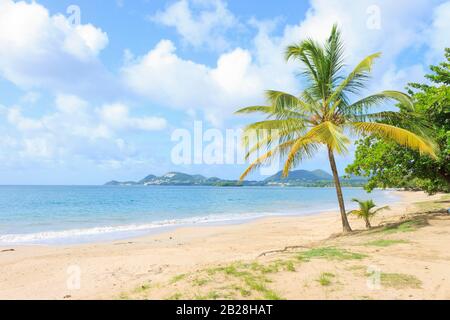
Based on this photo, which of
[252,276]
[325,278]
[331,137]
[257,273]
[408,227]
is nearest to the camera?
[325,278]

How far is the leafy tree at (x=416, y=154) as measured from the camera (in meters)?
11.9

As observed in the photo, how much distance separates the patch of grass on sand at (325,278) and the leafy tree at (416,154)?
821 cm

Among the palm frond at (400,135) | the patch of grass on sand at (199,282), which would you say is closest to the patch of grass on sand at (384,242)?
the palm frond at (400,135)

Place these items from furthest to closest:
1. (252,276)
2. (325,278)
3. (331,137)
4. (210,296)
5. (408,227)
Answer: (408,227)
(331,137)
(252,276)
(325,278)
(210,296)

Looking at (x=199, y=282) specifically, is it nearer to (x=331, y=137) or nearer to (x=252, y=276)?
(x=252, y=276)

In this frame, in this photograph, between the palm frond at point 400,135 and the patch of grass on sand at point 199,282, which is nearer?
the patch of grass on sand at point 199,282

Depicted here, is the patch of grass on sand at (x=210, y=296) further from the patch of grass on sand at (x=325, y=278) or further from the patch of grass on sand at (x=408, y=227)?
the patch of grass on sand at (x=408, y=227)

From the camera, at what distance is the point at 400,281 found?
4934mm

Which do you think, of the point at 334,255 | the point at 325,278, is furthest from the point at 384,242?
the point at 325,278

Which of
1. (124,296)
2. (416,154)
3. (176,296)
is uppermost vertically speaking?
(416,154)

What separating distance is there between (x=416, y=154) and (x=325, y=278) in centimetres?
946

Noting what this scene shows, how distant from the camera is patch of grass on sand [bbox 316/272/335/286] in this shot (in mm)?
4875
